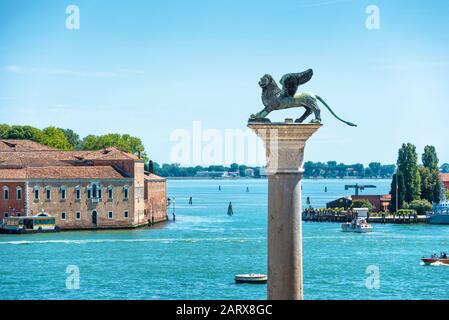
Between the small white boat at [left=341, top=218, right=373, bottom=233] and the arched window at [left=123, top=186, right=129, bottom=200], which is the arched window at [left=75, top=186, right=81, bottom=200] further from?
the small white boat at [left=341, top=218, right=373, bottom=233]

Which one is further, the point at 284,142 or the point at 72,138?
the point at 72,138

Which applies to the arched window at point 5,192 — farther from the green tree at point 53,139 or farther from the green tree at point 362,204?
the green tree at point 53,139

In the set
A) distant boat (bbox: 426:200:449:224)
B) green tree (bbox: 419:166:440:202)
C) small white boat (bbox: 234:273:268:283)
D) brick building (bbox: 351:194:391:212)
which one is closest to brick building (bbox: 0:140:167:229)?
distant boat (bbox: 426:200:449:224)

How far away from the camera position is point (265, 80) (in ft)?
19.7

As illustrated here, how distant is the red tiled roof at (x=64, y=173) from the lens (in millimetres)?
44281

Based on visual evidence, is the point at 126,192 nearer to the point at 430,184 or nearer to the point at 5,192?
the point at 5,192

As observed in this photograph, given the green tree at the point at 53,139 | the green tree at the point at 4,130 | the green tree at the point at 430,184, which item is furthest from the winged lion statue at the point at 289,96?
the green tree at the point at 4,130

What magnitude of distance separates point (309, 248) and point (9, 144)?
24.3 m

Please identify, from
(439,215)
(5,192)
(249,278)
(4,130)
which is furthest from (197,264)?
(4,130)

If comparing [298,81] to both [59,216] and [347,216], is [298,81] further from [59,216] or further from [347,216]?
[347,216]

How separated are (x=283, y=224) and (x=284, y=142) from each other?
440mm

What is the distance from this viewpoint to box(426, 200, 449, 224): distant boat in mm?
57125

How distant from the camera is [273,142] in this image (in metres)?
5.79

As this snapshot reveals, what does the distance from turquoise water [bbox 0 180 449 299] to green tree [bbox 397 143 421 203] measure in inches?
499
